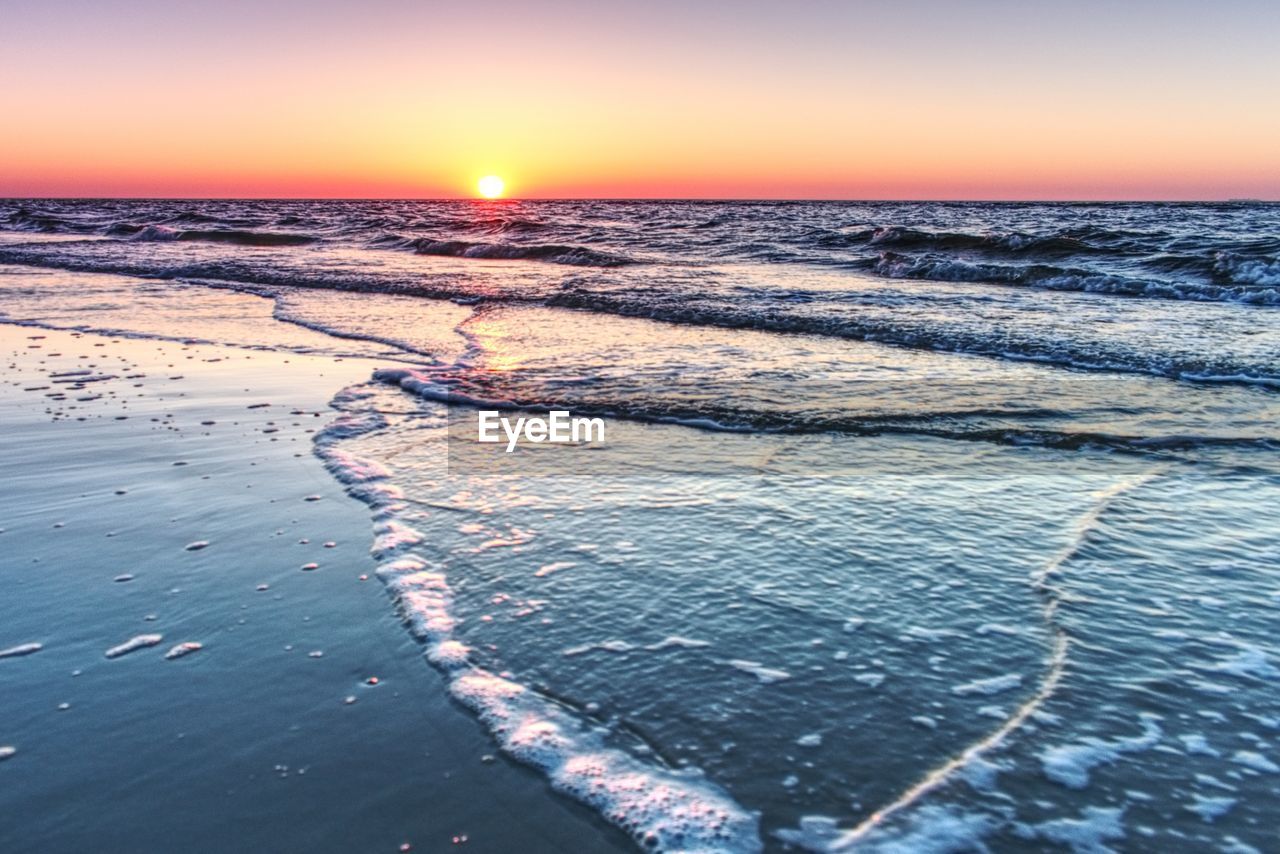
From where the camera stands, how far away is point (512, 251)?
27.5 metres

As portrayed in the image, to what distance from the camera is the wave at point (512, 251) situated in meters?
24.0

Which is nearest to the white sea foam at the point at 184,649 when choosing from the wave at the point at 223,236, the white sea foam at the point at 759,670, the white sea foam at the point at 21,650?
the white sea foam at the point at 21,650

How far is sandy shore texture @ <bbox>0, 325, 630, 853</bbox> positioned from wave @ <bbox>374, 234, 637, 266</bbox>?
1875cm

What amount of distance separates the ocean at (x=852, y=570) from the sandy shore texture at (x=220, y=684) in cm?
20

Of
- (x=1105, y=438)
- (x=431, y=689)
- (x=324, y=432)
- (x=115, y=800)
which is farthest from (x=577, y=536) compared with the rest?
(x=1105, y=438)

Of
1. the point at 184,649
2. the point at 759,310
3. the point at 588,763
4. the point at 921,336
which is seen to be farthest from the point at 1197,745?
the point at 759,310

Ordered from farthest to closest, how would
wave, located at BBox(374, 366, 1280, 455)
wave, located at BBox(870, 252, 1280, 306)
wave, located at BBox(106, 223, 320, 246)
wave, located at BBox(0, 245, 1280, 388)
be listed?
wave, located at BBox(106, 223, 320, 246)
wave, located at BBox(870, 252, 1280, 306)
wave, located at BBox(0, 245, 1280, 388)
wave, located at BBox(374, 366, 1280, 455)

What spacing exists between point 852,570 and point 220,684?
104 inches

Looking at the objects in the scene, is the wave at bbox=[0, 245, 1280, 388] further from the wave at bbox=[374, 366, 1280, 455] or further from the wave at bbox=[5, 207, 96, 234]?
the wave at bbox=[5, 207, 96, 234]

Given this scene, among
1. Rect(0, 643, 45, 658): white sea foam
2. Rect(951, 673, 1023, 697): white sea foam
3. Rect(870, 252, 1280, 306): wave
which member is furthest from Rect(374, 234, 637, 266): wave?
Rect(951, 673, 1023, 697): white sea foam

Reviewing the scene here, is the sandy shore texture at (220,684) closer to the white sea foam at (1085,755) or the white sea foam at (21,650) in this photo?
the white sea foam at (21,650)

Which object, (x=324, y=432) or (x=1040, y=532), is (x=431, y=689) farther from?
(x=324, y=432)

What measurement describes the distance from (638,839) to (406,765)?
76cm

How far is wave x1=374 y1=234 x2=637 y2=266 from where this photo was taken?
Answer: 24047mm
